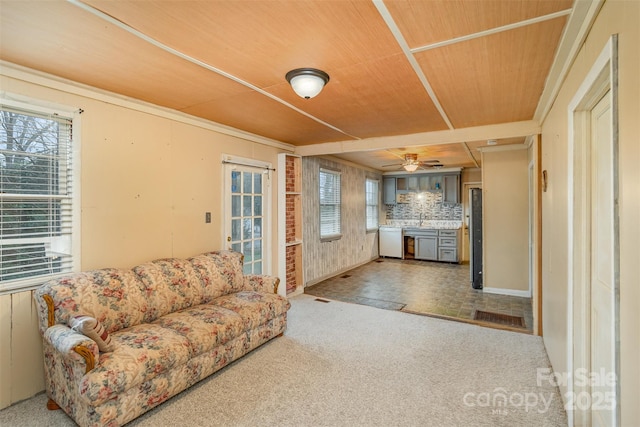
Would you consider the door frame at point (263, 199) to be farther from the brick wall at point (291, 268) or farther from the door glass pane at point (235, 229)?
the brick wall at point (291, 268)

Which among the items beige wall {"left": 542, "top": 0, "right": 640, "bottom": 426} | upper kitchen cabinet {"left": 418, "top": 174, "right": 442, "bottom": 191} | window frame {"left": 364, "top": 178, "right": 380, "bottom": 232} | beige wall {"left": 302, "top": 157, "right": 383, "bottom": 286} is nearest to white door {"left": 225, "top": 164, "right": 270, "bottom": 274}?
beige wall {"left": 302, "top": 157, "right": 383, "bottom": 286}

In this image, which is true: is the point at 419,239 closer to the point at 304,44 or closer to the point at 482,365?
the point at 482,365

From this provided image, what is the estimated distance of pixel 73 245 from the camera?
8.14 ft

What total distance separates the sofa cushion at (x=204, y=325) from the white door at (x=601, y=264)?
2358mm

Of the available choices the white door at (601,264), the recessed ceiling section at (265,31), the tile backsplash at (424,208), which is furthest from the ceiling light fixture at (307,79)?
the tile backsplash at (424,208)

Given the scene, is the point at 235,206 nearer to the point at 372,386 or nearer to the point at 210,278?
the point at 210,278

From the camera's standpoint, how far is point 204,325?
2.46m

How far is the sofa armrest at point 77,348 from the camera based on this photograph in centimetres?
176

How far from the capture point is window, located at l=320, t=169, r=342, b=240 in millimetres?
5867

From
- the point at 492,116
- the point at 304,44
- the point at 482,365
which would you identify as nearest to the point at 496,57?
the point at 304,44

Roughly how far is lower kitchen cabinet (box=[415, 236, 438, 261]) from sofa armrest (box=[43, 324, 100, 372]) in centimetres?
690

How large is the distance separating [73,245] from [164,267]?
69 centimetres

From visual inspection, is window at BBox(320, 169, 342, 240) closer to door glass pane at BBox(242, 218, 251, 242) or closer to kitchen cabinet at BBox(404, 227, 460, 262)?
door glass pane at BBox(242, 218, 251, 242)

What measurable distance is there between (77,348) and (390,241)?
276 inches
